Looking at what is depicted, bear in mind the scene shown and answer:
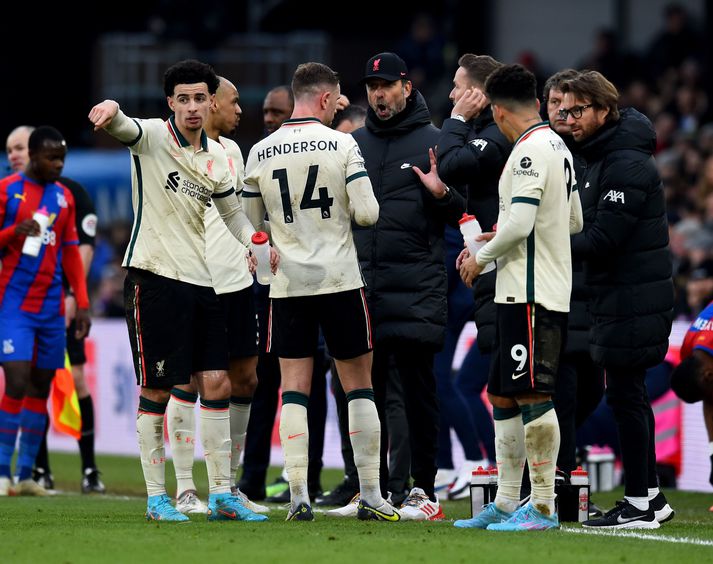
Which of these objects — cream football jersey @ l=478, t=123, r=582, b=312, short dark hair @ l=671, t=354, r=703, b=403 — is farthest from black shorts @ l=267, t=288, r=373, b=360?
short dark hair @ l=671, t=354, r=703, b=403

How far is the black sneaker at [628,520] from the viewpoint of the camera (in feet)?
24.2

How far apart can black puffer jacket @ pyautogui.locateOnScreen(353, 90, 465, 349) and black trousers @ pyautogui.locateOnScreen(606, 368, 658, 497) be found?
1.05 metres

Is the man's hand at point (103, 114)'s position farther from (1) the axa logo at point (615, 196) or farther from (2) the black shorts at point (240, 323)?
(1) the axa logo at point (615, 196)

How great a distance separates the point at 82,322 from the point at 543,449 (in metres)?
4.42

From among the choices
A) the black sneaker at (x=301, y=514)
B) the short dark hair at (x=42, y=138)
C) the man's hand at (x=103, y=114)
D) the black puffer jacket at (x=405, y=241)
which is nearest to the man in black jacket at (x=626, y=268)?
the black puffer jacket at (x=405, y=241)

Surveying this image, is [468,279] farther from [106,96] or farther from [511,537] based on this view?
[106,96]

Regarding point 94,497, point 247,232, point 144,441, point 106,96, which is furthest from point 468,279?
point 106,96

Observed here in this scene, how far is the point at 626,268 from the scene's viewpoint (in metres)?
7.55

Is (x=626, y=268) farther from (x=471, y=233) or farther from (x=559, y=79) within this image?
(x=559, y=79)

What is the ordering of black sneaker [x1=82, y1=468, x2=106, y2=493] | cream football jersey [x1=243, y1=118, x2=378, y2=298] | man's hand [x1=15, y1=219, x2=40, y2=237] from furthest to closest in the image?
1. black sneaker [x1=82, y1=468, x2=106, y2=493]
2. man's hand [x1=15, y1=219, x2=40, y2=237]
3. cream football jersey [x1=243, y1=118, x2=378, y2=298]

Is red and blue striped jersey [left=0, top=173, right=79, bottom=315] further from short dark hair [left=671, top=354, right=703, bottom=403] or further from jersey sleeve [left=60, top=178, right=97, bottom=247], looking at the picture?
short dark hair [left=671, top=354, right=703, bottom=403]

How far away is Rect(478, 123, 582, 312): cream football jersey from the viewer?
680 centimetres

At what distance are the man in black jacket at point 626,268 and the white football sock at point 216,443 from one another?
192 centimetres

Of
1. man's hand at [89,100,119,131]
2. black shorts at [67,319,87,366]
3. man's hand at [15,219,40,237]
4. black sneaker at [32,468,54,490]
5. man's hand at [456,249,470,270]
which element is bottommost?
black sneaker at [32,468,54,490]
